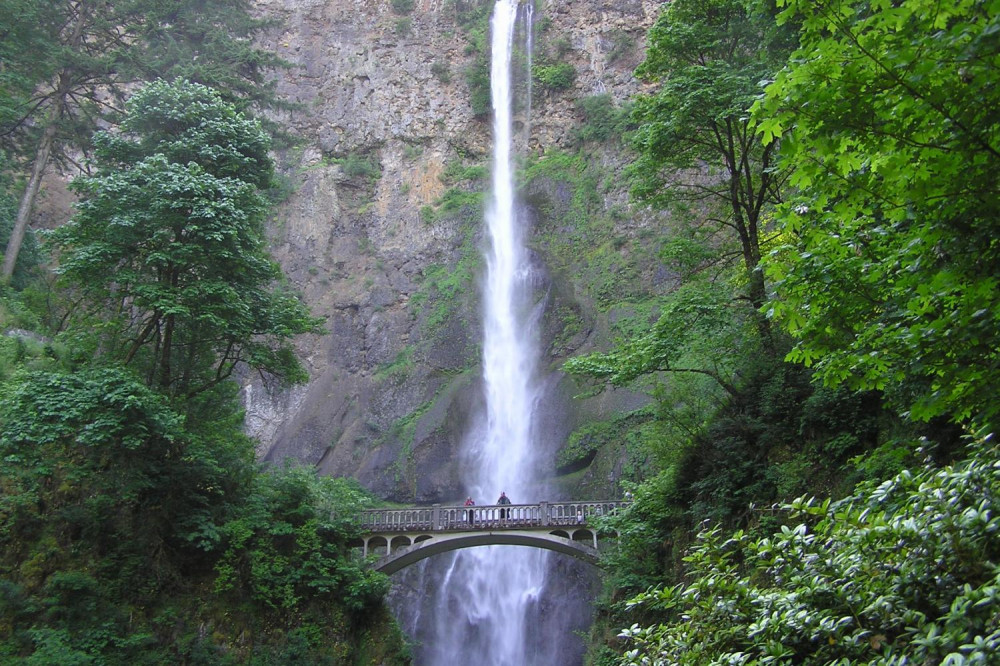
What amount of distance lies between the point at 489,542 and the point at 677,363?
9481mm

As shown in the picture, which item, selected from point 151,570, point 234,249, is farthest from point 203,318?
point 151,570

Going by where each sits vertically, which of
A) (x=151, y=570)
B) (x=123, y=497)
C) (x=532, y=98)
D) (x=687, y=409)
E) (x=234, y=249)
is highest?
(x=532, y=98)

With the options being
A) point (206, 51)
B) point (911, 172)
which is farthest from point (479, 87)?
point (911, 172)

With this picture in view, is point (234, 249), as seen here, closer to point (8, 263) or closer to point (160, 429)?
point (160, 429)

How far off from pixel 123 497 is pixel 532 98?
1314 inches

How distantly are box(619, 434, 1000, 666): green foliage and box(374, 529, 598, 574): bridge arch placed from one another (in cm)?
1734

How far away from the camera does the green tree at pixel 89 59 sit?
61.9 feet

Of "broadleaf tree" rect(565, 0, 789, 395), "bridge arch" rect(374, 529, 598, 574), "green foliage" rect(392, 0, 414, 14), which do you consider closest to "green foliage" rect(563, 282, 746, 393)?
"broadleaf tree" rect(565, 0, 789, 395)

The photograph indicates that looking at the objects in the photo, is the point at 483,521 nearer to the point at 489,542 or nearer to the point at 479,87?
the point at 489,542

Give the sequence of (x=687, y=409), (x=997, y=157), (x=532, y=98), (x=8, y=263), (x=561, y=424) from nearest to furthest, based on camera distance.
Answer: (x=997, y=157), (x=687, y=409), (x=8, y=263), (x=561, y=424), (x=532, y=98)

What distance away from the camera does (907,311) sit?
5.07m

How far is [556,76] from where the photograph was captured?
4178 cm

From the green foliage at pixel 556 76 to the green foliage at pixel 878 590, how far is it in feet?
131

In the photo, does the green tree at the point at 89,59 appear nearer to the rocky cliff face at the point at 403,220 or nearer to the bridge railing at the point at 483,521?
the bridge railing at the point at 483,521
